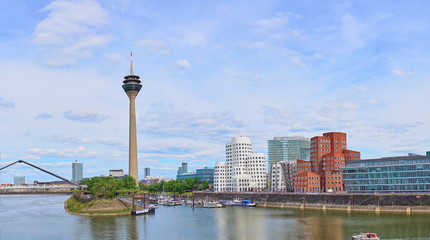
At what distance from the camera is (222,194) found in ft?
577

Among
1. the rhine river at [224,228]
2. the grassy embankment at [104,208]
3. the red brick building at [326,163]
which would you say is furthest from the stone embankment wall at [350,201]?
the grassy embankment at [104,208]

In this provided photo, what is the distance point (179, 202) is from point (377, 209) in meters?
75.3

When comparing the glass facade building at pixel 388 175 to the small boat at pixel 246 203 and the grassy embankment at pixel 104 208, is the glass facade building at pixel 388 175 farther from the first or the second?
the grassy embankment at pixel 104 208

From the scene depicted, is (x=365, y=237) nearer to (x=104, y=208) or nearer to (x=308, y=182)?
(x=104, y=208)

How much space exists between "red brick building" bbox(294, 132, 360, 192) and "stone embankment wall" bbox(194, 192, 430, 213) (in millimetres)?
10852

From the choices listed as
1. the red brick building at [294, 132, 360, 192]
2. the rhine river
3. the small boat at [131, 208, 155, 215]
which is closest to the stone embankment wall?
the rhine river

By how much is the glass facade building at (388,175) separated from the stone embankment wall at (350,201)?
15254 mm

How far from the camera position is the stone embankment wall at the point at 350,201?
10375 centimetres

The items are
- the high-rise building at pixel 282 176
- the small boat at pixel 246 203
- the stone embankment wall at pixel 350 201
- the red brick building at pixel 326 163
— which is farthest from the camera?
the high-rise building at pixel 282 176

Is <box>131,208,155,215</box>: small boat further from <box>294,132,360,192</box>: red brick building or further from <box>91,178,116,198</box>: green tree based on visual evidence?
<box>294,132,360,192</box>: red brick building

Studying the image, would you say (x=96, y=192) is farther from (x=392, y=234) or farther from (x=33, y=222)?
(x=392, y=234)

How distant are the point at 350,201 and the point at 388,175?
19002mm

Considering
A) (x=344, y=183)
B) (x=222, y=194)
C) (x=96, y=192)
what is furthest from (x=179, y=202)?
(x=344, y=183)

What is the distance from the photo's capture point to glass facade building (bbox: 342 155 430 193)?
4685 inches
